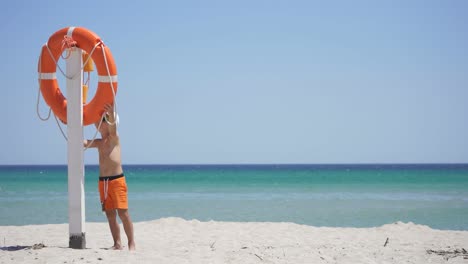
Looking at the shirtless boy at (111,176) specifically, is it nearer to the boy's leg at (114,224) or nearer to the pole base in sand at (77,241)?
the boy's leg at (114,224)

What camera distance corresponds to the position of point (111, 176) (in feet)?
13.7

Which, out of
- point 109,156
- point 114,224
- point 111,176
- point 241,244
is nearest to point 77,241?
point 114,224

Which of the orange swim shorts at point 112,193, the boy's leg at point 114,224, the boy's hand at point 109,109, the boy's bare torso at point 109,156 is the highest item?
the boy's hand at point 109,109

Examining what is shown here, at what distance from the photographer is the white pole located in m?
4.25

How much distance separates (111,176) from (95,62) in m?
0.98

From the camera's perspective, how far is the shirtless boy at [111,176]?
4164mm

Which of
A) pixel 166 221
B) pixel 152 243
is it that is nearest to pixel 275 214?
pixel 166 221

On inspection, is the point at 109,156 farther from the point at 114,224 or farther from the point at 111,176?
the point at 114,224

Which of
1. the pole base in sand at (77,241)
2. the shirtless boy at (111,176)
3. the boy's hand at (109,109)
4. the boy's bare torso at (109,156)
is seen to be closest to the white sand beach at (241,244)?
the pole base in sand at (77,241)

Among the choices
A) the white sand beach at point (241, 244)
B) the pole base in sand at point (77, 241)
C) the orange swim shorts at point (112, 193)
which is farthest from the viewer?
the pole base in sand at point (77, 241)

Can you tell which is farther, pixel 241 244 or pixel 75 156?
pixel 241 244

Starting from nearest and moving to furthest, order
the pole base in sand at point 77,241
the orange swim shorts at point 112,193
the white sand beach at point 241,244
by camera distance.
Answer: the white sand beach at point 241,244
the orange swim shorts at point 112,193
the pole base in sand at point 77,241

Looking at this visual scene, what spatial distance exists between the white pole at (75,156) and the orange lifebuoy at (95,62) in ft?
→ 0.33

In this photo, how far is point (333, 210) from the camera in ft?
35.8
